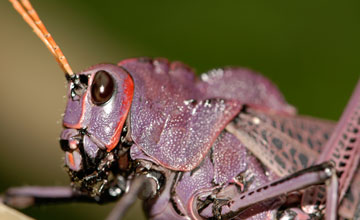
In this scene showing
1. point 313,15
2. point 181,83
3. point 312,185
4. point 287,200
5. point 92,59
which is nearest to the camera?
point 312,185

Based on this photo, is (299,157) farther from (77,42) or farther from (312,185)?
(77,42)

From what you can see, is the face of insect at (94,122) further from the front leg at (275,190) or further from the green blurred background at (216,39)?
the green blurred background at (216,39)

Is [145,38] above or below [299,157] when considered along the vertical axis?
above

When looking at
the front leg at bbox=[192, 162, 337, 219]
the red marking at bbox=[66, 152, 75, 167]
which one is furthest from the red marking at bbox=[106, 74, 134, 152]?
the front leg at bbox=[192, 162, 337, 219]

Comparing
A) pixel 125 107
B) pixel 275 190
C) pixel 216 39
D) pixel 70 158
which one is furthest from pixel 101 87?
pixel 216 39

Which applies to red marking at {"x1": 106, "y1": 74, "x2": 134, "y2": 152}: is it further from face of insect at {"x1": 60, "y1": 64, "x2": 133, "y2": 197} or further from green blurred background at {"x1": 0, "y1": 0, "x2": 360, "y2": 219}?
green blurred background at {"x1": 0, "y1": 0, "x2": 360, "y2": 219}

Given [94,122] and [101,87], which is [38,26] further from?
[94,122]

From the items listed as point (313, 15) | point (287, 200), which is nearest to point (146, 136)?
point (287, 200)
